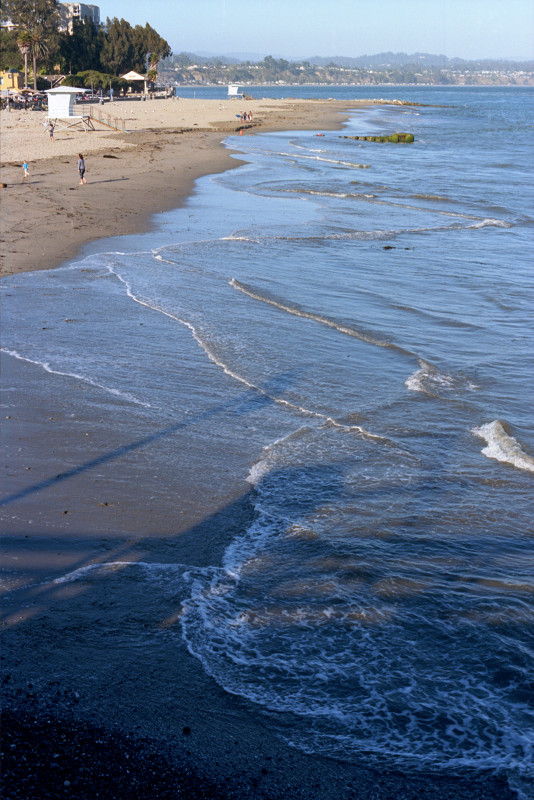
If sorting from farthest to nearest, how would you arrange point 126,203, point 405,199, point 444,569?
1. point 405,199
2. point 126,203
3. point 444,569

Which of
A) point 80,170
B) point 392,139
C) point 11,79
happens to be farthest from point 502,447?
point 11,79

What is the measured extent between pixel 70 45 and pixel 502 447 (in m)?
114

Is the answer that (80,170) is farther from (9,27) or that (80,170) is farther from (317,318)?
(9,27)

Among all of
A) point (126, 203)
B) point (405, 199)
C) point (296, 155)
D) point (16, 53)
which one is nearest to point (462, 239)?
point (405, 199)

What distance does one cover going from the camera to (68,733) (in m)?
3.96

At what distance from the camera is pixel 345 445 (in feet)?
26.2

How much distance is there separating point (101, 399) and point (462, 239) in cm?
1521

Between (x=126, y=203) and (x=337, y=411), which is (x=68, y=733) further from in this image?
(x=126, y=203)

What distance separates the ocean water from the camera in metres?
4.50

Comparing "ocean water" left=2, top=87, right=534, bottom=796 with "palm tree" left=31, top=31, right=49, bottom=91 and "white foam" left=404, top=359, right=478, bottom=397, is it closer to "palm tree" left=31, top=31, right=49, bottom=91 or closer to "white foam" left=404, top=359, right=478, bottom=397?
"white foam" left=404, top=359, right=478, bottom=397

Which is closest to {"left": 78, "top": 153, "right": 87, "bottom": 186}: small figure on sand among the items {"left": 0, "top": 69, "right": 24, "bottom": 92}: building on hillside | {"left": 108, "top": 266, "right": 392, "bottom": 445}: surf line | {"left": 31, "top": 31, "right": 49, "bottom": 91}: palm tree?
{"left": 108, "top": 266, "right": 392, "bottom": 445}: surf line

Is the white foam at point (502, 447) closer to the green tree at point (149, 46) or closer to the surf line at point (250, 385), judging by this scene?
the surf line at point (250, 385)

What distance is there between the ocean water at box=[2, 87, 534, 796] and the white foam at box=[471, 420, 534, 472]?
0.03m

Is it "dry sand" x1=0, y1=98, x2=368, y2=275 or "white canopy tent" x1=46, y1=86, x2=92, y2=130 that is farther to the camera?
"white canopy tent" x1=46, y1=86, x2=92, y2=130
